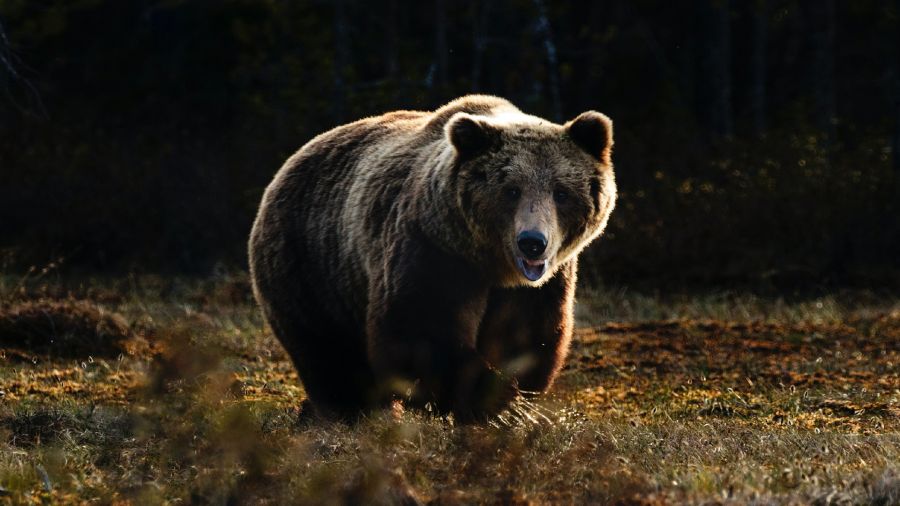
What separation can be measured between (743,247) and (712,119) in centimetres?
652

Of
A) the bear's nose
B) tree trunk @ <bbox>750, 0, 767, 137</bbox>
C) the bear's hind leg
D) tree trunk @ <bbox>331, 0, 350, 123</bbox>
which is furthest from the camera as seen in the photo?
tree trunk @ <bbox>750, 0, 767, 137</bbox>

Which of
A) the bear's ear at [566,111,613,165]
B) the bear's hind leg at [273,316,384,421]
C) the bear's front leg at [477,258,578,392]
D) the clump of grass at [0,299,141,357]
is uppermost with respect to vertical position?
the bear's ear at [566,111,613,165]

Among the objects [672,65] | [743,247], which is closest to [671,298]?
[743,247]

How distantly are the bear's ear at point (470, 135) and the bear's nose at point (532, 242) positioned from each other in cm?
59

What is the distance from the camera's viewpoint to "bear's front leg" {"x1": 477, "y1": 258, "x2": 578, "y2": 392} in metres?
5.75

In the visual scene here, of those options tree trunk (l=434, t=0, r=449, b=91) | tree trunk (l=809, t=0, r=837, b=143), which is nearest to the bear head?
tree trunk (l=434, t=0, r=449, b=91)

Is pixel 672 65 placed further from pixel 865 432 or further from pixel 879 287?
pixel 865 432

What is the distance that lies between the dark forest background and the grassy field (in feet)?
8.47

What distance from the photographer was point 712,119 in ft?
63.9

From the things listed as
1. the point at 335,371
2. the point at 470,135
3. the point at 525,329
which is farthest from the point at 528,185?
the point at 335,371

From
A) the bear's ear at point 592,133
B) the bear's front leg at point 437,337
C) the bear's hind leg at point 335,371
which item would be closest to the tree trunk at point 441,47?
the bear's hind leg at point 335,371

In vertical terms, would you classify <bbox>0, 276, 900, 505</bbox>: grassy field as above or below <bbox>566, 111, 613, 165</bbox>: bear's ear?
below

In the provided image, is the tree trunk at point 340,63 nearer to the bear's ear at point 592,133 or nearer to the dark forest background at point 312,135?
the dark forest background at point 312,135

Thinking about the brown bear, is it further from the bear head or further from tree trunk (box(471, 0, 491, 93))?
tree trunk (box(471, 0, 491, 93))
